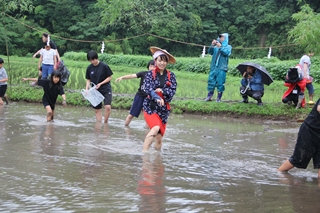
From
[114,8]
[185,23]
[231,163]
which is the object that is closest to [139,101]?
[231,163]

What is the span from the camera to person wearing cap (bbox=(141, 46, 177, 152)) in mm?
7336

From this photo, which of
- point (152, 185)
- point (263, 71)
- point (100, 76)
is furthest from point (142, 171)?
point (263, 71)

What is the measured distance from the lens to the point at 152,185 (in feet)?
18.3

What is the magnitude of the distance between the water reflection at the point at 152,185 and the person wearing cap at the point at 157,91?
1.53ft

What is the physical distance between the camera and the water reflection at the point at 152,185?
4797mm

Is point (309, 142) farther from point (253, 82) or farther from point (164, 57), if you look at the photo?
point (253, 82)

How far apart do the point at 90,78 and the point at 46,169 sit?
4.76 m

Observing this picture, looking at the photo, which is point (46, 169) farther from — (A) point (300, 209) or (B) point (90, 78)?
(B) point (90, 78)

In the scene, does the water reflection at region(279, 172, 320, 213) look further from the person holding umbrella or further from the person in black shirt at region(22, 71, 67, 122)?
the person holding umbrella

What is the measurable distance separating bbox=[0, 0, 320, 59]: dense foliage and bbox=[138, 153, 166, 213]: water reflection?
3567 cm

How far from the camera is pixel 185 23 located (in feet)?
152

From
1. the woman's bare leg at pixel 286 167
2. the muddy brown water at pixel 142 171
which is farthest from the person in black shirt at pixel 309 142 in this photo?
the muddy brown water at pixel 142 171

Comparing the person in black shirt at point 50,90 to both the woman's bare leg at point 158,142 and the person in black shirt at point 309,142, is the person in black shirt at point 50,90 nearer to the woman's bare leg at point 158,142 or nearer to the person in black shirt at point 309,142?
the woman's bare leg at point 158,142

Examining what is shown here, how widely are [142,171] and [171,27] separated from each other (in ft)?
127
